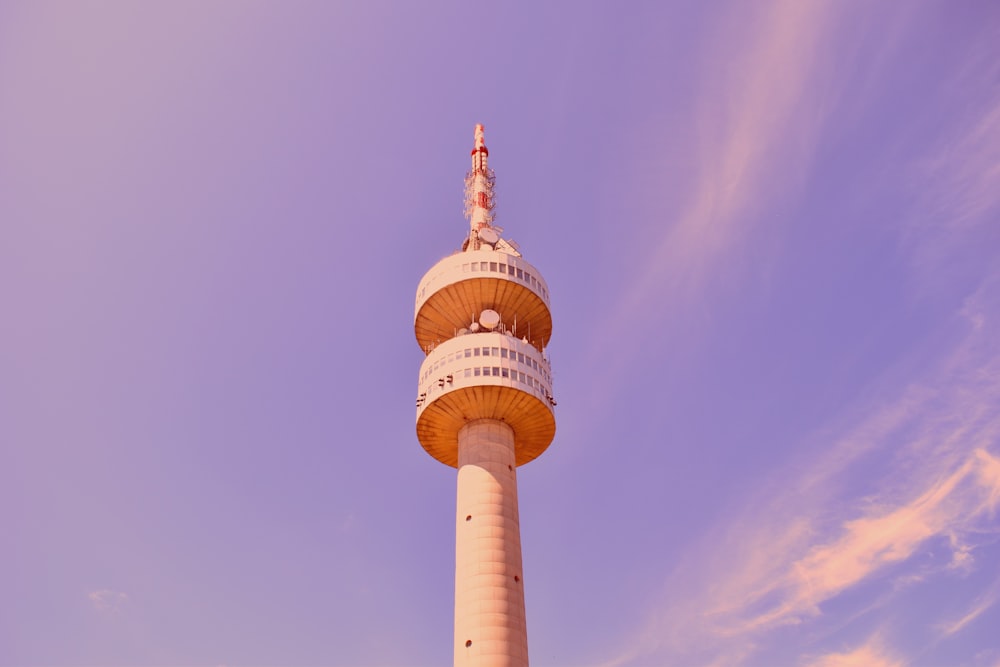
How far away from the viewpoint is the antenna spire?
3656 inches

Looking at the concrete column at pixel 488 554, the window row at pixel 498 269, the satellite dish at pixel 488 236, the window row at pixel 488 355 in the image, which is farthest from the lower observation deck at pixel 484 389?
the satellite dish at pixel 488 236

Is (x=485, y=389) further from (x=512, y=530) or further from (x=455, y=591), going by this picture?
(x=455, y=591)

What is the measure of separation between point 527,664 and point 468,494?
1550 centimetres

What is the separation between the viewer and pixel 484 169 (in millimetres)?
98375

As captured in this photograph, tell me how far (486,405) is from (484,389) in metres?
2.11

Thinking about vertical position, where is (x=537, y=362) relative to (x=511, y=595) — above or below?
above

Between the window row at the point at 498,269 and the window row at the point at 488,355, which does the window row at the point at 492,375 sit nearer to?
the window row at the point at 488,355

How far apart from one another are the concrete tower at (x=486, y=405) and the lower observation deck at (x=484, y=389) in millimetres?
113

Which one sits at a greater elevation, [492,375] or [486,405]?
[492,375]

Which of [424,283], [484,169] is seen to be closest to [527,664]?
[424,283]

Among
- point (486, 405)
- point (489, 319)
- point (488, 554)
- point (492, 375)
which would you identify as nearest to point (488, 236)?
point (489, 319)

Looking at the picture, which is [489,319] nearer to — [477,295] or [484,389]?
[477,295]

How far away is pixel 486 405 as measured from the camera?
254 feet

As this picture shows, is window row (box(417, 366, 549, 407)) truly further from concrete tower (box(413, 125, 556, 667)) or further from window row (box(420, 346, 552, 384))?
window row (box(420, 346, 552, 384))
